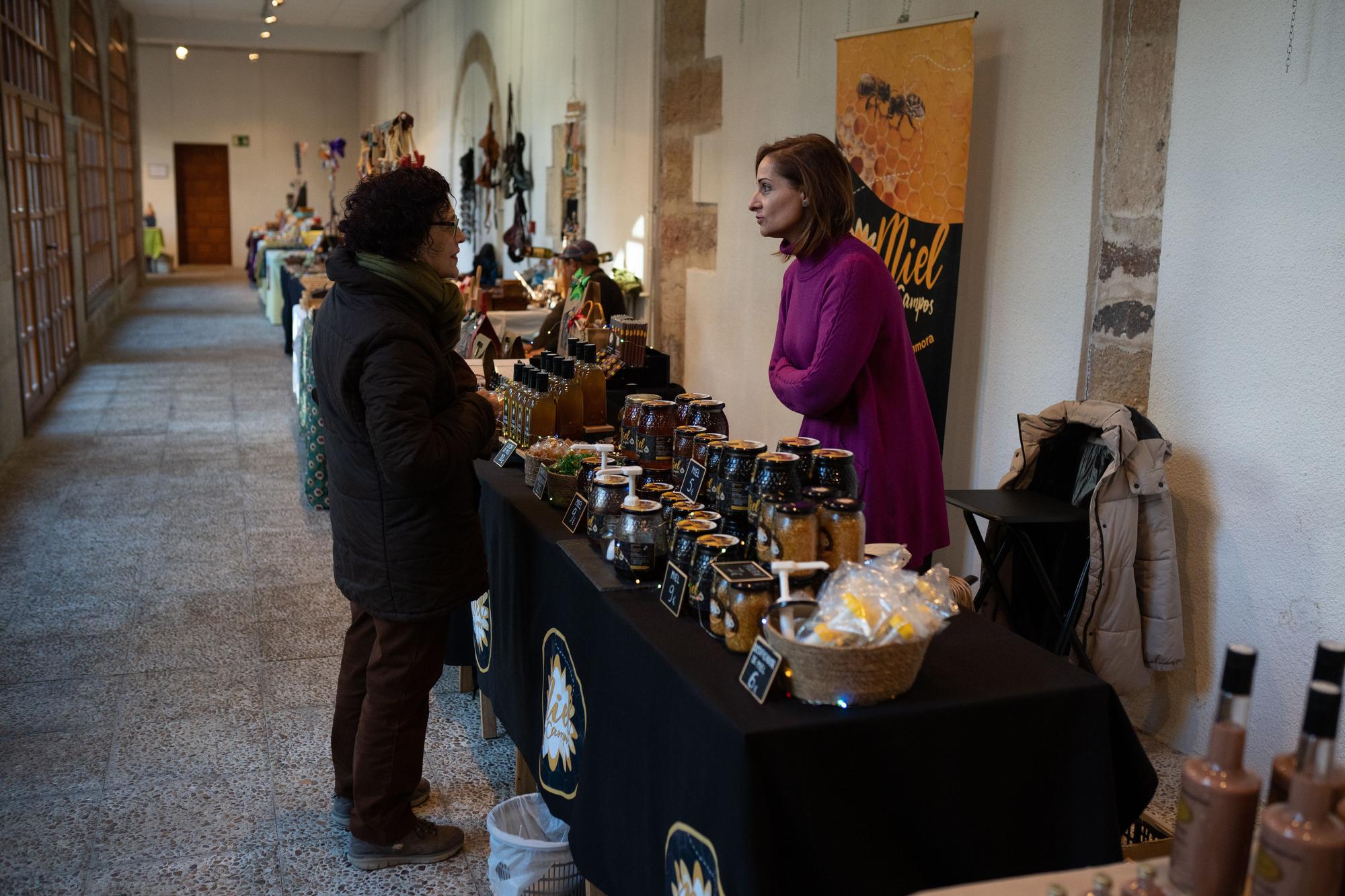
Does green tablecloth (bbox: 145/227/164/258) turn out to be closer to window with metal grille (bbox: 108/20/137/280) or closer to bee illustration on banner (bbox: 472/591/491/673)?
window with metal grille (bbox: 108/20/137/280)

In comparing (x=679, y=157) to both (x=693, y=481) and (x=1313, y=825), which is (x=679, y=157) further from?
(x=1313, y=825)

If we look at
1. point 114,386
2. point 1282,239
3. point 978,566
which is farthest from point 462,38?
point 1282,239

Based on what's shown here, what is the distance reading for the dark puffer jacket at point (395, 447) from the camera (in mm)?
2121

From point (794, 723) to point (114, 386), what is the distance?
8.66 m

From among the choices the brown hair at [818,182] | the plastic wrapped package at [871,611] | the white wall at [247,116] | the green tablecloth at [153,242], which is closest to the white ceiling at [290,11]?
the white wall at [247,116]

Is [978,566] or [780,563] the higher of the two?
[780,563]

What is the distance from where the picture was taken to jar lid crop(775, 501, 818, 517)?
1.72 metres

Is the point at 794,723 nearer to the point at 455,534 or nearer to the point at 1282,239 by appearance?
the point at 455,534

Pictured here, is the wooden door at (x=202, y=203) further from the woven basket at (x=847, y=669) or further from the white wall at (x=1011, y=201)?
the woven basket at (x=847, y=669)

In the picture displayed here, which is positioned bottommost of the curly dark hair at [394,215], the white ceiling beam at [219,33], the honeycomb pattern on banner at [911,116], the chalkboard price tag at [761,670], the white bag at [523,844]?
the white bag at [523,844]

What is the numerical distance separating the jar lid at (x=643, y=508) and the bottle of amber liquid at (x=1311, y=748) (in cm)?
114

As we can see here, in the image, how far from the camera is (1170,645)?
9.71 feet

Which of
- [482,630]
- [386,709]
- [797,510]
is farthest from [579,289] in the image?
[797,510]

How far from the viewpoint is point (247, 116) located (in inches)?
825
